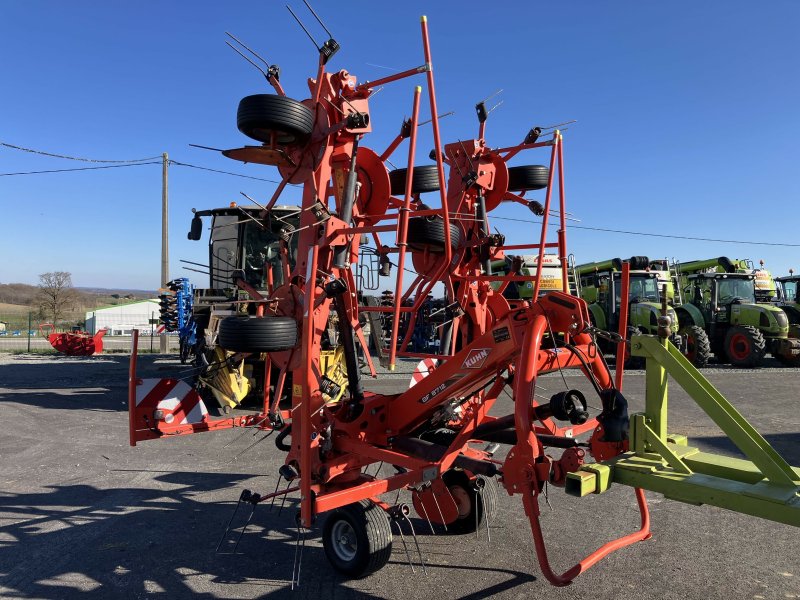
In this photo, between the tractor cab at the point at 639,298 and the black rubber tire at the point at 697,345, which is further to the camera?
the tractor cab at the point at 639,298

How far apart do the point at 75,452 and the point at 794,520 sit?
23.9ft

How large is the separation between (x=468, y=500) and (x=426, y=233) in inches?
90.2

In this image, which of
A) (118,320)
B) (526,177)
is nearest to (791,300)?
(526,177)

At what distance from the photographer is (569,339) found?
3742mm

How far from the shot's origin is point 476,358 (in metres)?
3.78

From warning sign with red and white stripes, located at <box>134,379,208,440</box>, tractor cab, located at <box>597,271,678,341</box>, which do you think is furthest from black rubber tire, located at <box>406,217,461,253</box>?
tractor cab, located at <box>597,271,678,341</box>

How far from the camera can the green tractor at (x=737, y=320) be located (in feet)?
51.3

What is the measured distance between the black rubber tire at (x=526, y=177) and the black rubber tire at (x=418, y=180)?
970mm

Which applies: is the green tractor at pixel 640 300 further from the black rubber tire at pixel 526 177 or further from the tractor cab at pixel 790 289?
the black rubber tire at pixel 526 177

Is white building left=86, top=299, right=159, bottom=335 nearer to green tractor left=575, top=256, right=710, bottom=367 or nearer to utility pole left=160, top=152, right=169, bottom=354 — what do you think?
utility pole left=160, top=152, right=169, bottom=354

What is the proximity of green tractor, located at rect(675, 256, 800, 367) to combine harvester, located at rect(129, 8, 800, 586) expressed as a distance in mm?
12812

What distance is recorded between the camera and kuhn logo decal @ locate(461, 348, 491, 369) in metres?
3.72

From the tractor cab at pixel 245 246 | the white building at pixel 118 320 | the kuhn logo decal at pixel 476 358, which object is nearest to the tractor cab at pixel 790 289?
the tractor cab at pixel 245 246

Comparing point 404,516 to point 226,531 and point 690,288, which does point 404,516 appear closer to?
point 226,531
